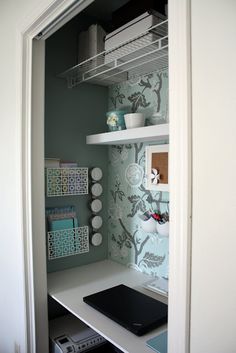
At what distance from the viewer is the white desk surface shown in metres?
1.03

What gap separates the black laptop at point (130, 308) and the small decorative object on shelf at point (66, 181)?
0.61m

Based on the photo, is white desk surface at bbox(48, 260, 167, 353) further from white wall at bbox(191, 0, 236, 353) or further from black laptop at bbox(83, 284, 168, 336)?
white wall at bbox(191, 0, 236, 353)

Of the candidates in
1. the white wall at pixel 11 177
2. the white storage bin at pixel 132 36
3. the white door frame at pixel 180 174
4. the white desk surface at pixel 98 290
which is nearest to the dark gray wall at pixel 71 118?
Answer: the white desk surface at pixel 98 290

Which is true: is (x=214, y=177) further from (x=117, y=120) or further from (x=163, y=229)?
(x=117, y=120)

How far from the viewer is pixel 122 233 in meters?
1.79

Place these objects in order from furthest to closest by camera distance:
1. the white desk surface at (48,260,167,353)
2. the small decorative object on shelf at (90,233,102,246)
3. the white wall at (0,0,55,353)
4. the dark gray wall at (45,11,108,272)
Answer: the small decorative object on shelf at (90,233,102,246), the dark gray wall at (45,11,108,272), the white wall at (0,0,55,353), the white desk surface at (48,260,167,353)

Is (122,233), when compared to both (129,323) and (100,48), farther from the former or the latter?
(100,48)

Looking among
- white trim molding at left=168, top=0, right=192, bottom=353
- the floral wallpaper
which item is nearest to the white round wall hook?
the floral wallpaper

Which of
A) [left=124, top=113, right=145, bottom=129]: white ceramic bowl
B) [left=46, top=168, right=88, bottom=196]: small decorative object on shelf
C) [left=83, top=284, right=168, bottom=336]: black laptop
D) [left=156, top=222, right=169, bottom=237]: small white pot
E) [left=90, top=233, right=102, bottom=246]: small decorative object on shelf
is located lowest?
[left=83, top=284, right=168, bottom=336]: black laptop

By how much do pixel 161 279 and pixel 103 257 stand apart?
1.71ft

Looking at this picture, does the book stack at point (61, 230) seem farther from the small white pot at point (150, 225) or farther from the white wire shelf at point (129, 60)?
the white wire shelf at point (129, 60)

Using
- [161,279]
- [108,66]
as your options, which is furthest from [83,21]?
[161,279]

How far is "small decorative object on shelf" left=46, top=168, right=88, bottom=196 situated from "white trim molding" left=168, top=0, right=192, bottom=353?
1086 millimetres

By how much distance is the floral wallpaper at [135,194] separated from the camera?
152cm
